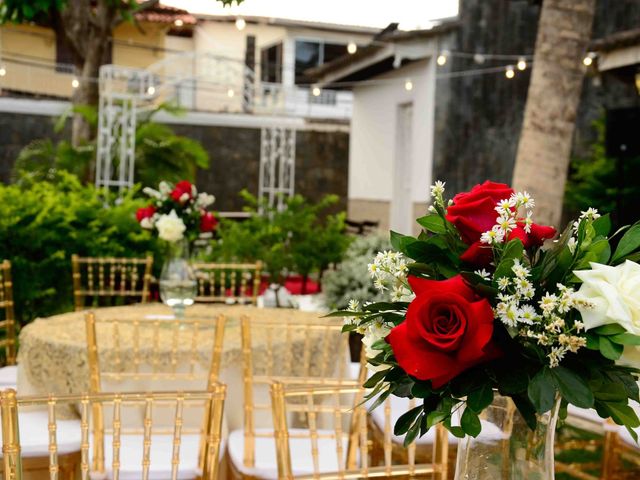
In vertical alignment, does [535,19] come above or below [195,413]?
above

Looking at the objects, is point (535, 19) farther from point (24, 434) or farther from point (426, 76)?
point (24, 434)

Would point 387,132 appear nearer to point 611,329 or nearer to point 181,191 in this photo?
point 181,191

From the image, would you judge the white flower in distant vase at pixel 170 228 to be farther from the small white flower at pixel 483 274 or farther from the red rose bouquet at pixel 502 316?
the small white flower at pixel 483 274

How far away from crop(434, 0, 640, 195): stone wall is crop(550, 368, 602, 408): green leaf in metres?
10.6

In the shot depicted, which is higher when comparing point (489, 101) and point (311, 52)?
point (311, 52)

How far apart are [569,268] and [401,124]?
12.6m

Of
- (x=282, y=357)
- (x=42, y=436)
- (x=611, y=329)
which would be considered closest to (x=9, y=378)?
(x=42, y=436)

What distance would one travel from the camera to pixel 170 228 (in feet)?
14.5

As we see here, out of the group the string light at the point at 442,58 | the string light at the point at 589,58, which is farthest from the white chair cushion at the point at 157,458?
the string light at the point at 442,58

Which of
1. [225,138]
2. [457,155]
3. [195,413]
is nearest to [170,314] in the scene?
[195,413]

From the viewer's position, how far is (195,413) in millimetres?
3791

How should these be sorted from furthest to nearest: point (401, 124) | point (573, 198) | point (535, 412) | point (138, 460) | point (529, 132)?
1. point (401, 124)
2. point (573, 198)
3. point (529, 132)
4. point (138, 460)
5. point (535, 412)

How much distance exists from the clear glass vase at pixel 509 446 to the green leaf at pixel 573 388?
0.08m

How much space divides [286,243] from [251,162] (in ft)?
26.7
